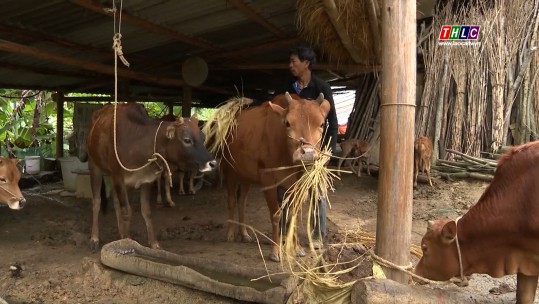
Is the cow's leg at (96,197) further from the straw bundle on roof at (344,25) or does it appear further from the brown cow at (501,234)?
the brown cow at (501,234)

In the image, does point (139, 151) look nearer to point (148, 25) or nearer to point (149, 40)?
point (148, 25)

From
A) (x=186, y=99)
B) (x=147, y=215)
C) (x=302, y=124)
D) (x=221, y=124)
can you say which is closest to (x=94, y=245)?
(x=147, y=215)

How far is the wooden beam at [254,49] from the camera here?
8250 mm

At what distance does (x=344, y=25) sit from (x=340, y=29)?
0.10 m

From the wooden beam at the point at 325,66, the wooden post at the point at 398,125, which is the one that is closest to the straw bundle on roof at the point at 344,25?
the wooden beam at the point at 325,66

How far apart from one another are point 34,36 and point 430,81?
649cm

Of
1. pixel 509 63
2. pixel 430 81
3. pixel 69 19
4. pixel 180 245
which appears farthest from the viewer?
pixel 430 81

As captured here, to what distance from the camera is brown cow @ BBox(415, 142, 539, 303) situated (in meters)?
2.74

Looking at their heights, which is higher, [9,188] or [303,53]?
[303,53]

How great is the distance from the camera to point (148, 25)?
6.30m

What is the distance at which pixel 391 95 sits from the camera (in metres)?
2.88

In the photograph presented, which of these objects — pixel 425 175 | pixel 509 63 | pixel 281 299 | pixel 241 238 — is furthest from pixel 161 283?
pixel 509 63

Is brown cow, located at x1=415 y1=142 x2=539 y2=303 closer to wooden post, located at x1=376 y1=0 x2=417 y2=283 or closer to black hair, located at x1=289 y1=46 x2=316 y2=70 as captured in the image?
wooden post, located at x1=376 y1=0 x2=417 y2=283

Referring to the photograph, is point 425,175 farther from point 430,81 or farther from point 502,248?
point 502,248
